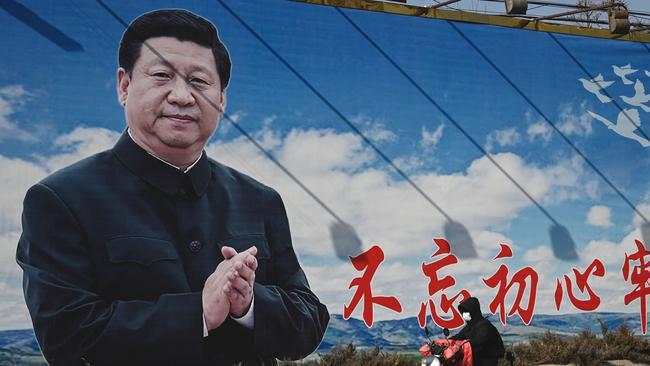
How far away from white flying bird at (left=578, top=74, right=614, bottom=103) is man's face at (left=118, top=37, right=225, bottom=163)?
436 centimetres

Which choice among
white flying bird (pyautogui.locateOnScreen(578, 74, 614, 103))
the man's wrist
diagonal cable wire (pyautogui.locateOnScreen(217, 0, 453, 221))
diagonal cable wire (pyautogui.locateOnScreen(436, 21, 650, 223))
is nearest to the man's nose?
diagonal cable wire (pyautogui.locateOnScreen(217, 0, 453, 221))

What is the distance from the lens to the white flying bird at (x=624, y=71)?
1062 centimetres

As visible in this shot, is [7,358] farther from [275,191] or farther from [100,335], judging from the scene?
[275,191]

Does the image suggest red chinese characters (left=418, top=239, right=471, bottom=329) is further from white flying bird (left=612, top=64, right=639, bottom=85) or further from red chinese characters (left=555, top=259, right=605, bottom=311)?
white flying bird (left=612, top=64, right=639, bottom=85)

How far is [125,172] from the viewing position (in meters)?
7.72

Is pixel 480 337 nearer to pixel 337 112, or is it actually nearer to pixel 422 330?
pixel 422 330

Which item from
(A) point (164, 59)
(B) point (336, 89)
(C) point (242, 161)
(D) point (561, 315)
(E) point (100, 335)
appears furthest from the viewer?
(D) point (561, 315)

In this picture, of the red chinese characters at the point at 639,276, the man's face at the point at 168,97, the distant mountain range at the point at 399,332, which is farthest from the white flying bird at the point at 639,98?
the man's face at the point at 168,97

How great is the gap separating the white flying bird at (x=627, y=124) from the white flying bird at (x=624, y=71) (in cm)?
33

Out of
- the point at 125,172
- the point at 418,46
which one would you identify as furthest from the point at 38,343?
the point at 418,46

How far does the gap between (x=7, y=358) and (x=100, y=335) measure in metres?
0.81

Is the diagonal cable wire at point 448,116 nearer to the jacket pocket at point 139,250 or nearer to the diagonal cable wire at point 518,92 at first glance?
the diagonal cable wire at point 518,92

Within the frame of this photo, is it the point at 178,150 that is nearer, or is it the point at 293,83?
the point at 178,150

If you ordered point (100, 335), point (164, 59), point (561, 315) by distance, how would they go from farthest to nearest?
point (561, 315)
point (164, 59)
point (100, 335)
